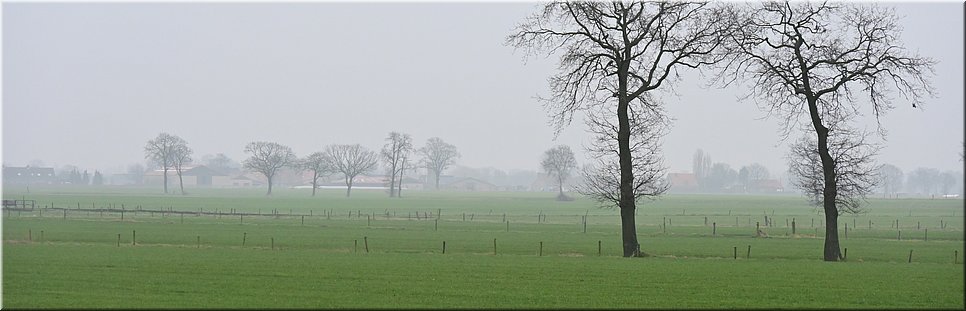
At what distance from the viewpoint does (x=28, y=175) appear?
17575cm

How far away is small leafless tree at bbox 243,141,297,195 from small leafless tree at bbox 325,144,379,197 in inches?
352

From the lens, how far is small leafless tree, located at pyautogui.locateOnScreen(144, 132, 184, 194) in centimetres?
15675

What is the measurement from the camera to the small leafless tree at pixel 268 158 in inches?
6417

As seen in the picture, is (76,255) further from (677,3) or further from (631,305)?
(677,3)

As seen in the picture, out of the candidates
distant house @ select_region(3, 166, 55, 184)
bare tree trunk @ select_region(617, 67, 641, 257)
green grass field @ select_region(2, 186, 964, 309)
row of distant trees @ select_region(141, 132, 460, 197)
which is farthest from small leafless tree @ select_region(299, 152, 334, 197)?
bare tree trunk @ select_region(617, 67, 641, 257)

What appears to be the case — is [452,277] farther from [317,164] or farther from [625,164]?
[317,164]

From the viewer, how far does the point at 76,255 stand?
97.0ft

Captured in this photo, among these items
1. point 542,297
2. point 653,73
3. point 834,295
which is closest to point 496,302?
point 542,297

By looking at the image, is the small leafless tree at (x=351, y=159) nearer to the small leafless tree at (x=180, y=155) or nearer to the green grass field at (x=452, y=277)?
the small leafless tree at (x=180, y=155)

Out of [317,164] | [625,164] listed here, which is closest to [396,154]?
[317,164]

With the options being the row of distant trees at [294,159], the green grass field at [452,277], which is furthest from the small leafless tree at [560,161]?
the green grass field at [452,277]

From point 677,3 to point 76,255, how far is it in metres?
23.3

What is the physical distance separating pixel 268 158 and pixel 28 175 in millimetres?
53851

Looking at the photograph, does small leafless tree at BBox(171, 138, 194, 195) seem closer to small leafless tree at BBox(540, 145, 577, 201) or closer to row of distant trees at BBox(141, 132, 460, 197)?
row of distant trees at BBox(141, 132, 460, 197)
